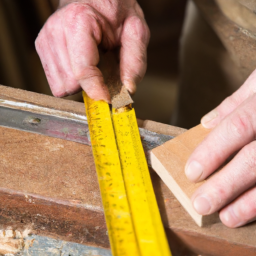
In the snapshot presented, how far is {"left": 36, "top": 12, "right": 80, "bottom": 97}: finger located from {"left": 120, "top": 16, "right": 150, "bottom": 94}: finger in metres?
0.23

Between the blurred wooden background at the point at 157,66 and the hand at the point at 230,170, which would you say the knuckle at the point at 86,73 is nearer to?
the hand at the point at 230,170

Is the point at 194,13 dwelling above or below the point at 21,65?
above

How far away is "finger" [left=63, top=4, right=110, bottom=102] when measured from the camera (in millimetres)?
1135

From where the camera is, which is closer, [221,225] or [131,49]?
[221,225]

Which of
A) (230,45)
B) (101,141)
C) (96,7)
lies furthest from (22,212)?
(230,45)

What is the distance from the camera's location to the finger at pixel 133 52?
1.22 m

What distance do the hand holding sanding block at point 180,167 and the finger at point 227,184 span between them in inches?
1.3

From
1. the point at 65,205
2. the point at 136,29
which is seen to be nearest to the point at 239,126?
the point at 65,205

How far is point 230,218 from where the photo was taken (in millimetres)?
847

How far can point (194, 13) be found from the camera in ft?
6.96

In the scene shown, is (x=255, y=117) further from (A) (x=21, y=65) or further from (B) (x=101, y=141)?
(A) (x=21, y=65)

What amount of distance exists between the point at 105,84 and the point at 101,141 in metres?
0.32

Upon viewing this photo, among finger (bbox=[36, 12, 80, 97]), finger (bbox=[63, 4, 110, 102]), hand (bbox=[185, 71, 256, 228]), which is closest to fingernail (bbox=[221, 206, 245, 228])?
hand (bbox=[185, 71, 256, 228])

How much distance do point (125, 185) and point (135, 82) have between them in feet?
1.68
